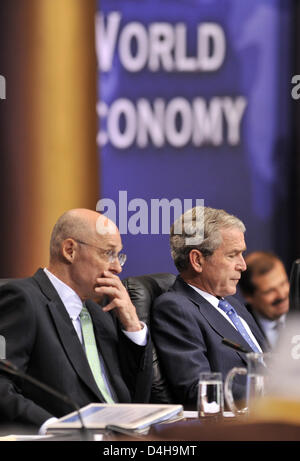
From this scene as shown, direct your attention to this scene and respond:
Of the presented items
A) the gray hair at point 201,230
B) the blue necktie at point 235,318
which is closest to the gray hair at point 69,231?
the gray hair at point 201,230

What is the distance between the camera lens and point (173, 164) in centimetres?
459

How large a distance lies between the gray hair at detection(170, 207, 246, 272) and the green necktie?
1.65 feet

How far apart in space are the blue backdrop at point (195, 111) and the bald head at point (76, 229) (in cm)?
180

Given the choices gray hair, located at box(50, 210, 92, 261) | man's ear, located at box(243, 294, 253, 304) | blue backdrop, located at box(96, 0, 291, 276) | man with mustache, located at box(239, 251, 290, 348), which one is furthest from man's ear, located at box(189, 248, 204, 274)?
blue backdrop, located at box(96, 0, 291, 276)

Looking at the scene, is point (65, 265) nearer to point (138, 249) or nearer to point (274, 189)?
point (138, 249)

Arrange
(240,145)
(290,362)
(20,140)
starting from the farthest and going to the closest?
(240,145), (20,140), (290,362)

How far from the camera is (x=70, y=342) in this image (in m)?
2.28

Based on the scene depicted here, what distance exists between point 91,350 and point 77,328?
8cm

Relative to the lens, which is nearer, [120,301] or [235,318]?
[120,301]

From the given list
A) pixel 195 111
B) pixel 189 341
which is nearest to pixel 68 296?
pixel 189 341

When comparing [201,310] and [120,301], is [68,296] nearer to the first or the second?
[120,301]

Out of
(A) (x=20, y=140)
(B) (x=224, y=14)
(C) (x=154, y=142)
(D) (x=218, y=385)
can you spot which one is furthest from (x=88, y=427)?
(B) (x=224, y=14)
